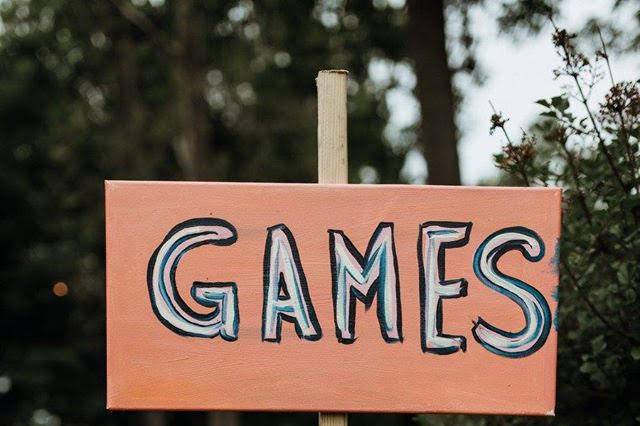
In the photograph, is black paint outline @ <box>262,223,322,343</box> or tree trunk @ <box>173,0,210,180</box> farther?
tree trunk @ <box>173,0,210,180</box>

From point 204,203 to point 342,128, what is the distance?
54 centimetres

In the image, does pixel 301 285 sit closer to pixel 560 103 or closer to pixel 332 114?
pixel 332 114

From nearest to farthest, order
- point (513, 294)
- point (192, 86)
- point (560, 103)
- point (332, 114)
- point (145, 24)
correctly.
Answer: point (513, 294)
point (332, 114)
point (560, 103)
point (192, 86)
point (145, 24)

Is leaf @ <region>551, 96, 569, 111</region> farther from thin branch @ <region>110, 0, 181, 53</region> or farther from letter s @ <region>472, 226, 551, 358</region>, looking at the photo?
thin branch @ <region>110, 0, 181, 53</region>

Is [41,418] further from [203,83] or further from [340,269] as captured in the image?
[340,269]

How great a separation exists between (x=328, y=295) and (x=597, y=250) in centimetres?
150

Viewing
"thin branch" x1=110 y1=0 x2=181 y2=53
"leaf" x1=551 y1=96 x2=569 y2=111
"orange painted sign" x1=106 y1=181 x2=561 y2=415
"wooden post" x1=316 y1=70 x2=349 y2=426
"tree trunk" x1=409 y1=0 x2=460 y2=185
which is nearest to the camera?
"orange painted sign" x1=106 y1=181 x2=561 y2=415

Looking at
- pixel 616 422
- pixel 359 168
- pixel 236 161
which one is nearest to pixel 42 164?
pixel 236 161

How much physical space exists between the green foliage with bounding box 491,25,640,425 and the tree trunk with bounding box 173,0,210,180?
438 inches

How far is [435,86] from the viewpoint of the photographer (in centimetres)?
786

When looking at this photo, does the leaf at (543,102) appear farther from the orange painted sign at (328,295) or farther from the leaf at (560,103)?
the orange painted sign at (328,295)

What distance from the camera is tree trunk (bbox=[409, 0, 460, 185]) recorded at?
784 centimetres

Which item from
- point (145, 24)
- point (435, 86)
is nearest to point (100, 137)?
point (145, 24)

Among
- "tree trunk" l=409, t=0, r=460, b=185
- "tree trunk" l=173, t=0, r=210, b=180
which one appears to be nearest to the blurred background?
"tree trunk" l=173, t=0, r=210, b=180
